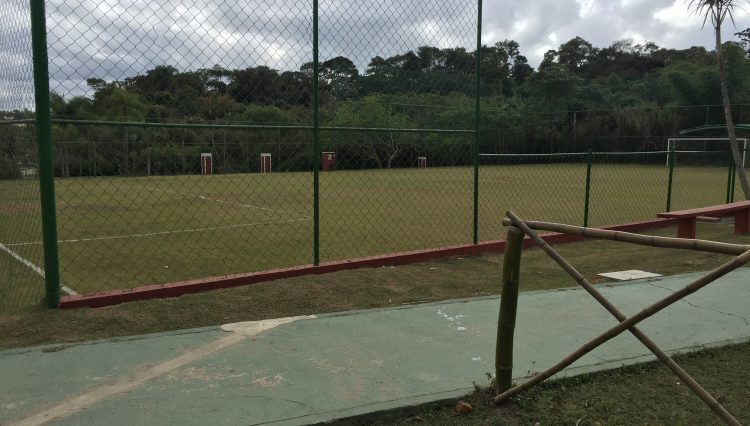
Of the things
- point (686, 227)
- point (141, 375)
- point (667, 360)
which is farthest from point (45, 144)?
point (686, 227)

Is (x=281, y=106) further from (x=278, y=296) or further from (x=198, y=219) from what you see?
(x=198, y=219)

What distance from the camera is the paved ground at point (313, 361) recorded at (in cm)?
314

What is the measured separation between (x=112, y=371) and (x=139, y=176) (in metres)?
6.49

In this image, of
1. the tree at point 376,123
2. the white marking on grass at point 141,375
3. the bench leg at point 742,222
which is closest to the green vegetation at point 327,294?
the white marking on grass at point 141,375

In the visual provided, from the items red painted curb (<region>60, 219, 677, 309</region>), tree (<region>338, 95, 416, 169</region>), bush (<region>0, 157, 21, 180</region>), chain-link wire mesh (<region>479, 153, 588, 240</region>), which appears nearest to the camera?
red painted curb (<region>60, 219, 677, 309</region>)

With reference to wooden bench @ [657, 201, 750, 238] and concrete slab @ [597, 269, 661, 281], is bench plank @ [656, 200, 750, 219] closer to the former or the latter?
wooden bench @ [657, 201, 750, 238]

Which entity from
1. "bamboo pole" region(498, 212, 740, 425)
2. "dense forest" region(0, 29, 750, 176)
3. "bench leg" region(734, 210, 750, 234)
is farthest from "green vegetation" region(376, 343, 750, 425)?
"bench leg" region(734, 210, 750, 234)

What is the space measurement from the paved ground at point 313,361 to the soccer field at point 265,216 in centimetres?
230

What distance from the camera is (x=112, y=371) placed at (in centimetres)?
360

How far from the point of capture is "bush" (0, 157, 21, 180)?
546 cm

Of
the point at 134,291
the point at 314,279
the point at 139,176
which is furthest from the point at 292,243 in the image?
the point at 134,291

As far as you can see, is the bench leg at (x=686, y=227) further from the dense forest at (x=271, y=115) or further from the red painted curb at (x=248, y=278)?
the dense forest at (x=271, y=115)

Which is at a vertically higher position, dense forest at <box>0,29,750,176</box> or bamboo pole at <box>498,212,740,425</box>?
dense forest at <box>0,29,750,176</box>

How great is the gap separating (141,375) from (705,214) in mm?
9052
